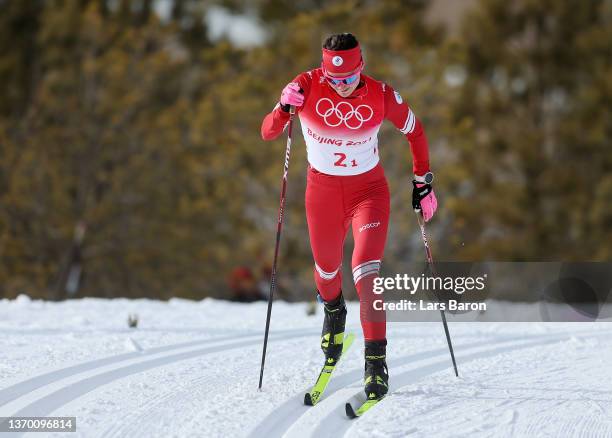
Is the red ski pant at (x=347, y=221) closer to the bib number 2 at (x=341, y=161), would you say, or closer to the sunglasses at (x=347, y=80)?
the bib number 2 at (x=341, y=161)

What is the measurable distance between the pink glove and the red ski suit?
7 centimetres

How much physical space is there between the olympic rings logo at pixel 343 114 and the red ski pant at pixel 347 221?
345 millimetres

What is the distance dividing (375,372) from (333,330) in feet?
1.98

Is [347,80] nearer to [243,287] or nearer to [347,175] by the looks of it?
[347,175]

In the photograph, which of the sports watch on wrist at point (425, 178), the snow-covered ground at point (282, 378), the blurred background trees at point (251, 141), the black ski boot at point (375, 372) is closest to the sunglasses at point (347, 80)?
the sports watch on wrist at point (425, 178)

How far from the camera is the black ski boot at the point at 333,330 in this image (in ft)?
16.2

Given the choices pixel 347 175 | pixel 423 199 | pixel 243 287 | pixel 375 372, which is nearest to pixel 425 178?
pixel 423 199

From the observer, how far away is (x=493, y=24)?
1099 inches

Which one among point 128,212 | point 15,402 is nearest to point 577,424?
point 15,402

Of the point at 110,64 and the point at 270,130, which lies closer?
the point at 270,130

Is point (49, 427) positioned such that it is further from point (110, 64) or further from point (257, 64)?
point (110, 64)

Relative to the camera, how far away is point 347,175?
4828 mm

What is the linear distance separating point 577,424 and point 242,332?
339cm

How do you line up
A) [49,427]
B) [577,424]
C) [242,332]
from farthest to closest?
1. [242,332]
2. [577,424]
3. [49,427]
